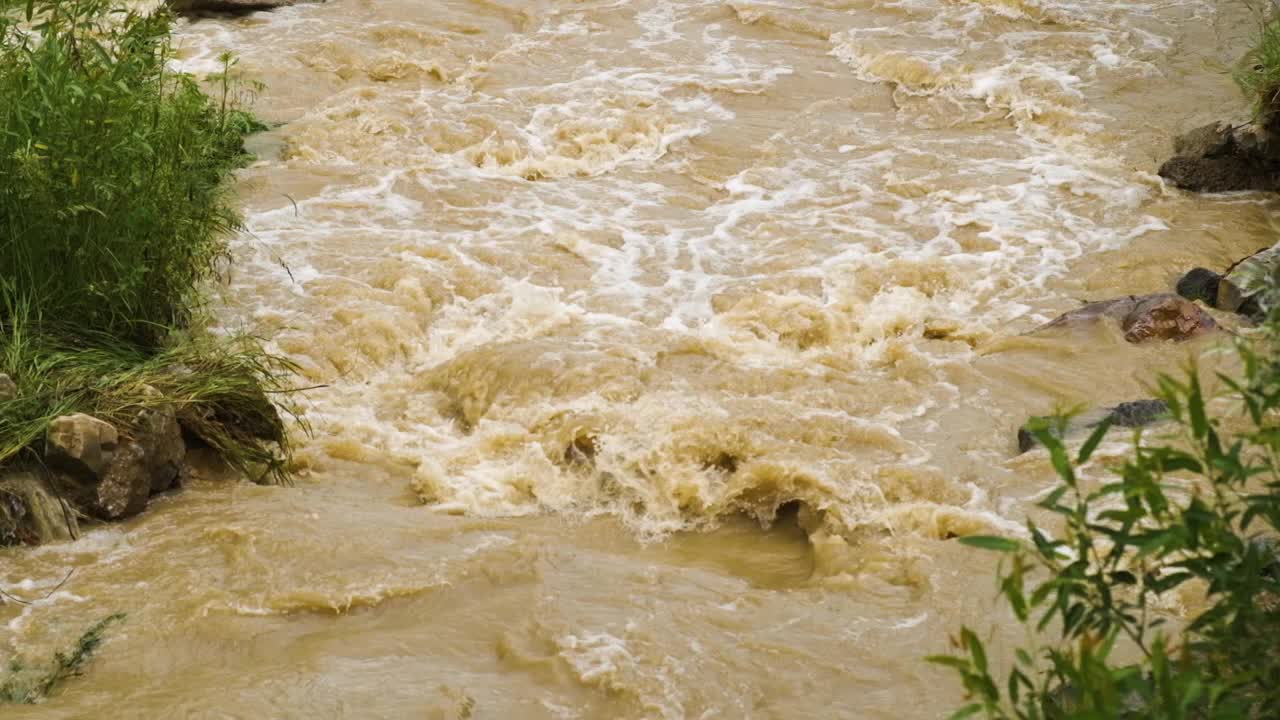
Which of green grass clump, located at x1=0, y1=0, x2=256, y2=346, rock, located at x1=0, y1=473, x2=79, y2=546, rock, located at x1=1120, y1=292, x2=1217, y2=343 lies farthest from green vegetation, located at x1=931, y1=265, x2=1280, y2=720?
rock, located at x1=1120, y1=292, x2=1217, y2=343

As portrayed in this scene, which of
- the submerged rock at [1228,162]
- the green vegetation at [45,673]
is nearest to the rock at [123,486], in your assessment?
the green vegetation at [45,673]

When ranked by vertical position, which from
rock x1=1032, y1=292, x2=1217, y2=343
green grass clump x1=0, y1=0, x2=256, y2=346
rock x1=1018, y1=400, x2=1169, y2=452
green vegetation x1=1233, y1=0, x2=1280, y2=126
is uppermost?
green grass clump x1=0, y1=0, x2=256, y2=346

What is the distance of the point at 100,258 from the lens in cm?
565

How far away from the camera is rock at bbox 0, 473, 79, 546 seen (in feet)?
15.5

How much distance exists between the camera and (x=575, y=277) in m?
8.01

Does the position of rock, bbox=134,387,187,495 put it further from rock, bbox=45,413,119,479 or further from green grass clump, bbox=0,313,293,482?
rock, bbox=45,413,119,479

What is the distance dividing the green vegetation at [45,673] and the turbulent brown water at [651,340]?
2.8 inches

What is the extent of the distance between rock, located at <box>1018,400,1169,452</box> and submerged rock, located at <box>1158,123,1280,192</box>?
365 cm

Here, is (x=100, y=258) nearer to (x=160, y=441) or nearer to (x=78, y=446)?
(x=160, y=441)

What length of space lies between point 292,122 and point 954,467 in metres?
6.34

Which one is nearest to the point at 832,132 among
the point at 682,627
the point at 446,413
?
the point at 446,413

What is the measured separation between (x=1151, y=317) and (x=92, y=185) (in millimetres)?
5226

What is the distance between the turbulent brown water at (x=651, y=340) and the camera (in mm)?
4344

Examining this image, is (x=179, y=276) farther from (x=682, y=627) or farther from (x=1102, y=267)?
(x=1102, y=267)
